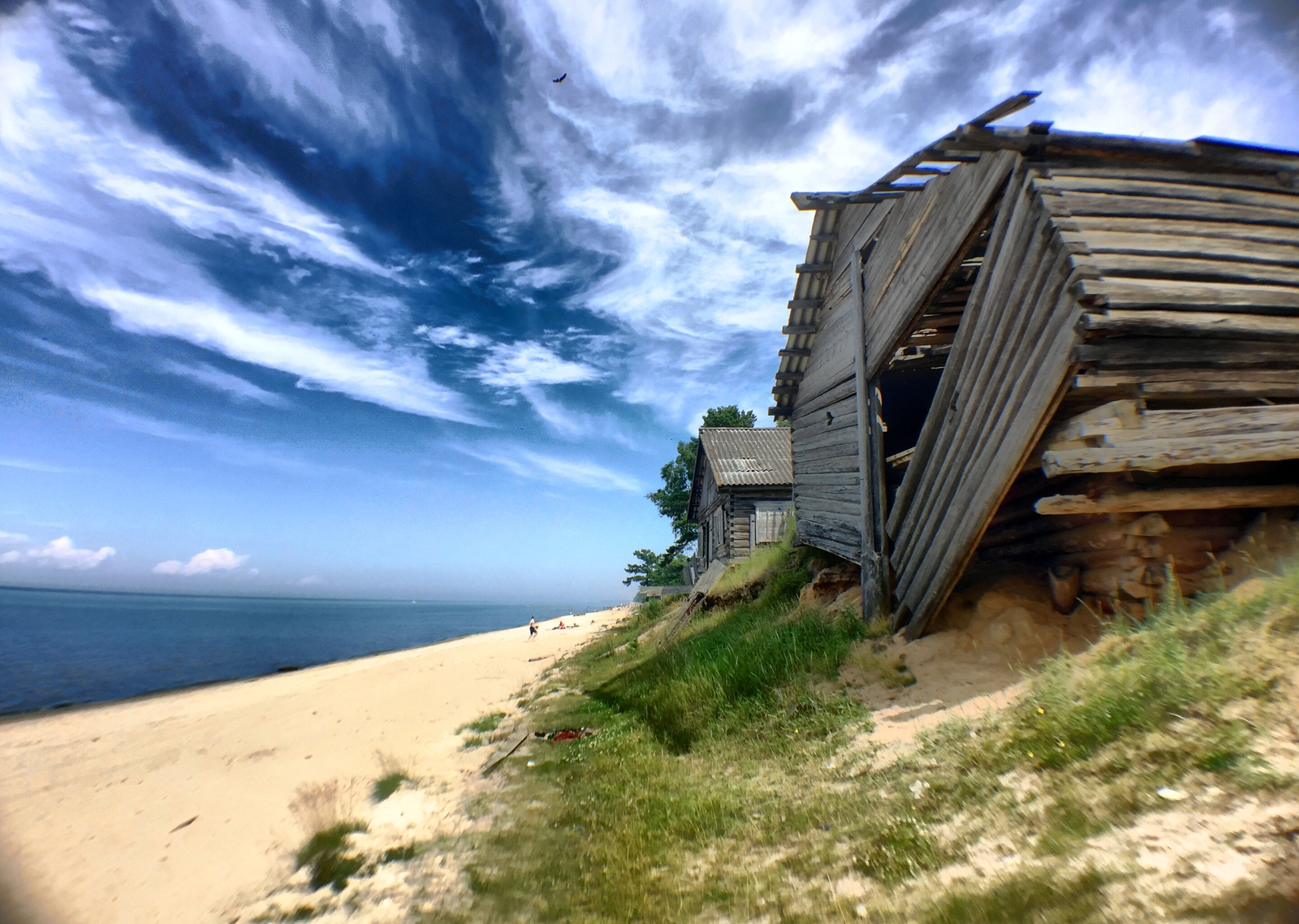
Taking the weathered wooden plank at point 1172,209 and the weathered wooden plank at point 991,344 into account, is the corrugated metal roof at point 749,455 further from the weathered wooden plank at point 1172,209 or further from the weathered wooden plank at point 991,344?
the weathered wooden plank at point 1172,209

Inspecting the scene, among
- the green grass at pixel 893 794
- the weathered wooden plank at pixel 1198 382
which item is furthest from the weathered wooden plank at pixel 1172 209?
the green grass at pixel 893 794

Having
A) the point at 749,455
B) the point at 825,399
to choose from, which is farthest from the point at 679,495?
the point at 825,399

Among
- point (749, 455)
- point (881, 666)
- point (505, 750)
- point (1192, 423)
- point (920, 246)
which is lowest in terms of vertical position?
point (505, 750)

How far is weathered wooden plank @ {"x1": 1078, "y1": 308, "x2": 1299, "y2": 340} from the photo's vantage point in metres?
4.12

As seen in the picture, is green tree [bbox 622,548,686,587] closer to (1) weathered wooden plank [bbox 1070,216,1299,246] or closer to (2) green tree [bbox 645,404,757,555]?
(2) green tree [bbox 645,404,757,555]

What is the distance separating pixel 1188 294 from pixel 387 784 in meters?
9.56

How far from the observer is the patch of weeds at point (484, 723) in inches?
367

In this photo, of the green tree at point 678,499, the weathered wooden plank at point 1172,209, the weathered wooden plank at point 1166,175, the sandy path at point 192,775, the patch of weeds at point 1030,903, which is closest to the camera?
the patch of weeds at point 1030,903

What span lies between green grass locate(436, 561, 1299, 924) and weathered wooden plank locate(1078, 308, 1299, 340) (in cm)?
191

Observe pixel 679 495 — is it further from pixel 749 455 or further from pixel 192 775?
pixel 192 775

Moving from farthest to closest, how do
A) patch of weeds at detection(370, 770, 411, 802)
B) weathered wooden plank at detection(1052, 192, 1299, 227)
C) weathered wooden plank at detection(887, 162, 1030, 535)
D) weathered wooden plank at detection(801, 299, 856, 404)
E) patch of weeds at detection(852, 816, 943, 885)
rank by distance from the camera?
weathered wooden plank at detection(801, 299, 856, 404) < patch of weeds at detection(370, 770, 411, 802) < weathered wooden plank at detection(887, 162, 1030, 535) < weathered wooden plank at detection(1052, 192, 1299, 227) < patch of weeds at detection(852, 816, 943, 885)

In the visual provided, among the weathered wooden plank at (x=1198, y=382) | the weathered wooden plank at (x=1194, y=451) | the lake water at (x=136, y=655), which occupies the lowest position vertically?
the lake water at (x=136, y=655)

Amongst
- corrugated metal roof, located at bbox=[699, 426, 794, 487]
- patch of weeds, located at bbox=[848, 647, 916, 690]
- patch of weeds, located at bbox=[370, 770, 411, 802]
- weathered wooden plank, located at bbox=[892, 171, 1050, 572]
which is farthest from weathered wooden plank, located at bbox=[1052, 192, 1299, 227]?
corrugated metal roof, located at bbox=[699, 426, 794, 487]

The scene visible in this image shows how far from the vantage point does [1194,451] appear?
4078 mm
